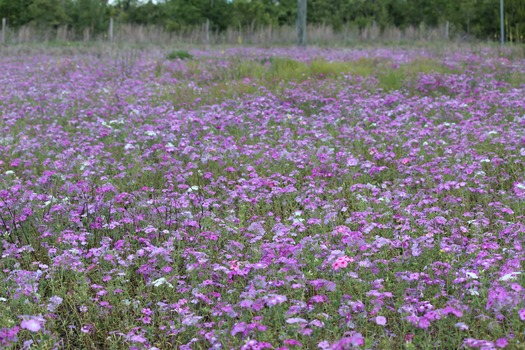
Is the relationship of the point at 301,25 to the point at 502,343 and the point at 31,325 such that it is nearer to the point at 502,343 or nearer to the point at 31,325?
the point at 502,343

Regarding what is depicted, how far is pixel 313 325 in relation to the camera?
297cm

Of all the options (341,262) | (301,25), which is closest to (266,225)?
(341,262)

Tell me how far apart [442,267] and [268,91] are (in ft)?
22.9

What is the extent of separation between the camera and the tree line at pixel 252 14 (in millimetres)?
31594

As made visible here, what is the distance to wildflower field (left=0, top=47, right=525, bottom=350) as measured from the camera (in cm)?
302

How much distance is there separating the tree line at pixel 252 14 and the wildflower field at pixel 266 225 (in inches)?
970

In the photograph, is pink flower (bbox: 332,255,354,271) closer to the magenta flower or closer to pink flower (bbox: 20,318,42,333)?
the magenta flower

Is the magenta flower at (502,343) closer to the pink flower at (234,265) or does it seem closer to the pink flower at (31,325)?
→ the pink flower at (234,265)

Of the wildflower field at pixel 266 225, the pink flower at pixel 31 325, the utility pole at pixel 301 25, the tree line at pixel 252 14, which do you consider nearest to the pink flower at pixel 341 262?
the wildflower field at pixel 266 225

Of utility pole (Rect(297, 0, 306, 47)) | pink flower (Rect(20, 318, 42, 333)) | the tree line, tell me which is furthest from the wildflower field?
the tree line

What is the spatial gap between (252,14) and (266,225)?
35.7 m

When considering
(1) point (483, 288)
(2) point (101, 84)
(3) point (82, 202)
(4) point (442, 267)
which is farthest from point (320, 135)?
(2) point (101, 84)

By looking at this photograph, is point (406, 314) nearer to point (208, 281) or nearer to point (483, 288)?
point (483, 288)

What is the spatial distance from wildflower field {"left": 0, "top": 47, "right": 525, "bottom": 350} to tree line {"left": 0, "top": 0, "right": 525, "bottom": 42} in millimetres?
24639
